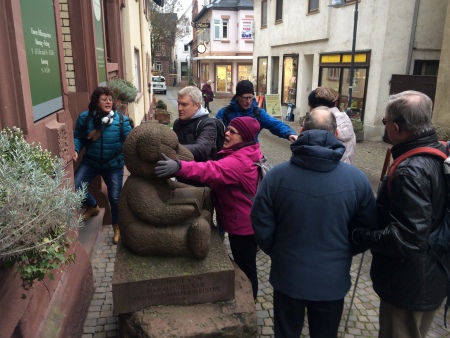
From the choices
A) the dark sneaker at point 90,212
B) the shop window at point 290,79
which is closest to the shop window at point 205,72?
the shop window at point 290,79

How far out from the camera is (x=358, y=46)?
1180 cm

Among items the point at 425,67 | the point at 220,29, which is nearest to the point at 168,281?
the point at 425,67

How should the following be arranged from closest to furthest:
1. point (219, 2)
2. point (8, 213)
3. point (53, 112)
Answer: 1. point (8, 213)
2. point (53, 112)
3. point (219, 2)

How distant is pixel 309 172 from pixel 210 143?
155 cm

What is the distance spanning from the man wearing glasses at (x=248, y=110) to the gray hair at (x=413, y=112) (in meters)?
2.08

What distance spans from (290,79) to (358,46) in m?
5.31

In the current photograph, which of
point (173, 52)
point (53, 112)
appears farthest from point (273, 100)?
point (173, 52)

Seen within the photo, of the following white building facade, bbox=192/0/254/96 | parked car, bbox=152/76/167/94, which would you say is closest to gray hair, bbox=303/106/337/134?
white building facade, bbox=192/0/254/96

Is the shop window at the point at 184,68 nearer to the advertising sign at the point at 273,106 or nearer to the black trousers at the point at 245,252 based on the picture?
the advertising sign at the point at 273,106

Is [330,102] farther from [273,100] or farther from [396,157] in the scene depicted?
[273,100]

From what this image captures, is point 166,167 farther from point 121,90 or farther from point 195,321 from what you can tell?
point 121,90

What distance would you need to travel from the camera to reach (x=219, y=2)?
2998 centimetres

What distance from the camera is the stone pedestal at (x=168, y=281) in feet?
8.50

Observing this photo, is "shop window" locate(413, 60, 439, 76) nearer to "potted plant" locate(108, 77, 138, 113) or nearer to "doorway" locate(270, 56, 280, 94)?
"doorway" locate(270, 56, 280, 94)
